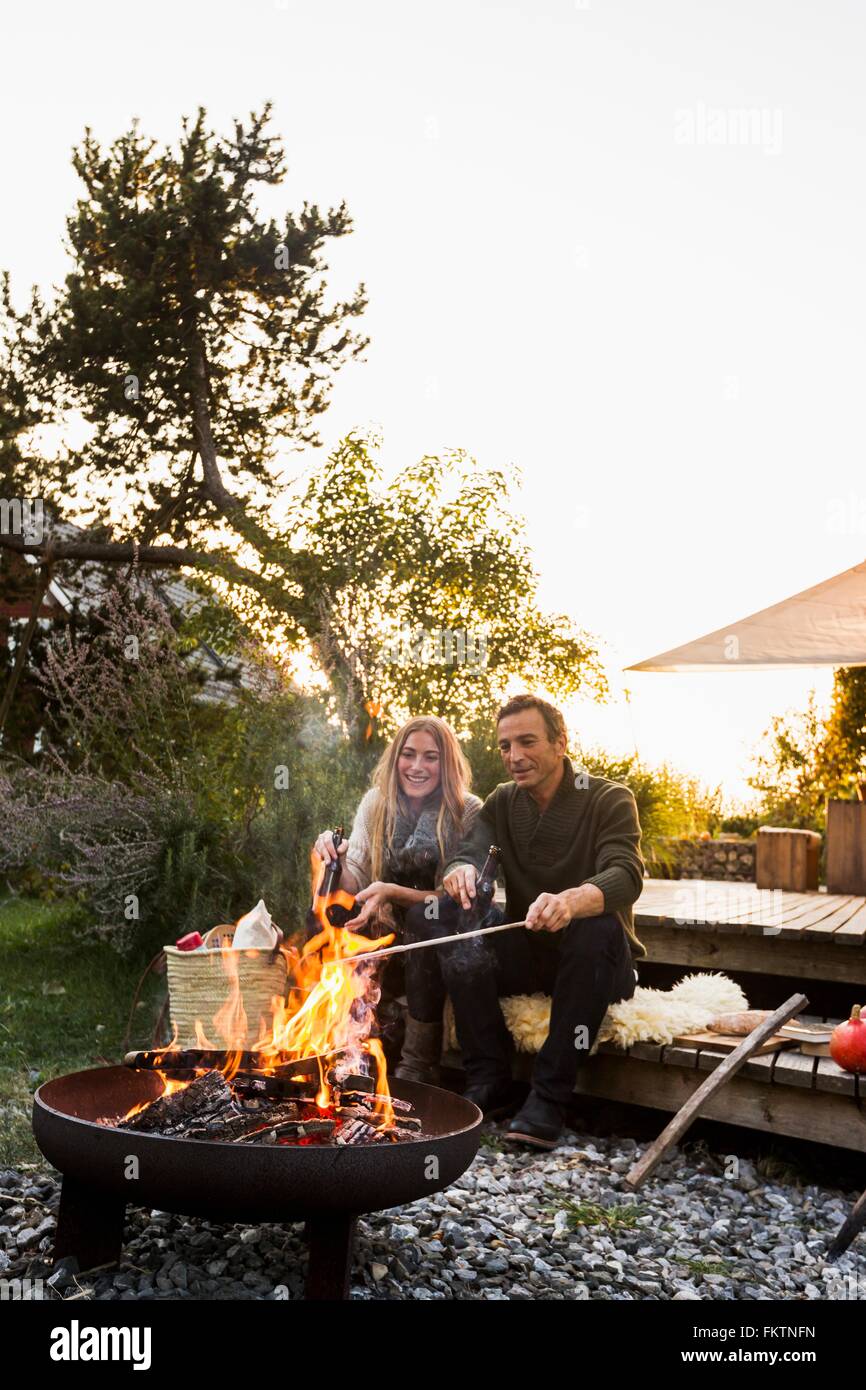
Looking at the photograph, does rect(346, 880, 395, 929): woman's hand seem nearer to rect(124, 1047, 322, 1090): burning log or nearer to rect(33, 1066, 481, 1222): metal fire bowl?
rect(124, 1047, 322, 1090): burning log

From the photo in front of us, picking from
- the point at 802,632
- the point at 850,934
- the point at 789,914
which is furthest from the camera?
the point at 802,632

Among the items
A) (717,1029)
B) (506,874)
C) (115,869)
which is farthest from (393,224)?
(717,1029)

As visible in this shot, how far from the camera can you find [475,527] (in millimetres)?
7844

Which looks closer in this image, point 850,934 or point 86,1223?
point 86,1223

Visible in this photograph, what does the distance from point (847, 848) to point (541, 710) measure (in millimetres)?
3437

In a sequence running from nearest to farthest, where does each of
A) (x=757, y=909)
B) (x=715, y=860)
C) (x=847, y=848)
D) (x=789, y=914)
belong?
(x=789, y=914)
(x=757, y=909)
(x=847, y=848)
(x=715, y=860)

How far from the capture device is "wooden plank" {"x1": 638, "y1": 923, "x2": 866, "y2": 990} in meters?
4.43

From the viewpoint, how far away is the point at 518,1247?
2.77m

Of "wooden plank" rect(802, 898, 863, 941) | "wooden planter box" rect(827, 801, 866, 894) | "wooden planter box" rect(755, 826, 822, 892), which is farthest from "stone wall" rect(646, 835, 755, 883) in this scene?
"wooden plank" rect(802, 898, 863, 941)

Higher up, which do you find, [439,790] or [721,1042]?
[439,790]

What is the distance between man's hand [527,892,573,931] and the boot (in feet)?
2.61

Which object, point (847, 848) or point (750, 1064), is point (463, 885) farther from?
point (847, 848)

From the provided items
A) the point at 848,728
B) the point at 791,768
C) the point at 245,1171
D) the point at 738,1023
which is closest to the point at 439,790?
the point at 738,1023
